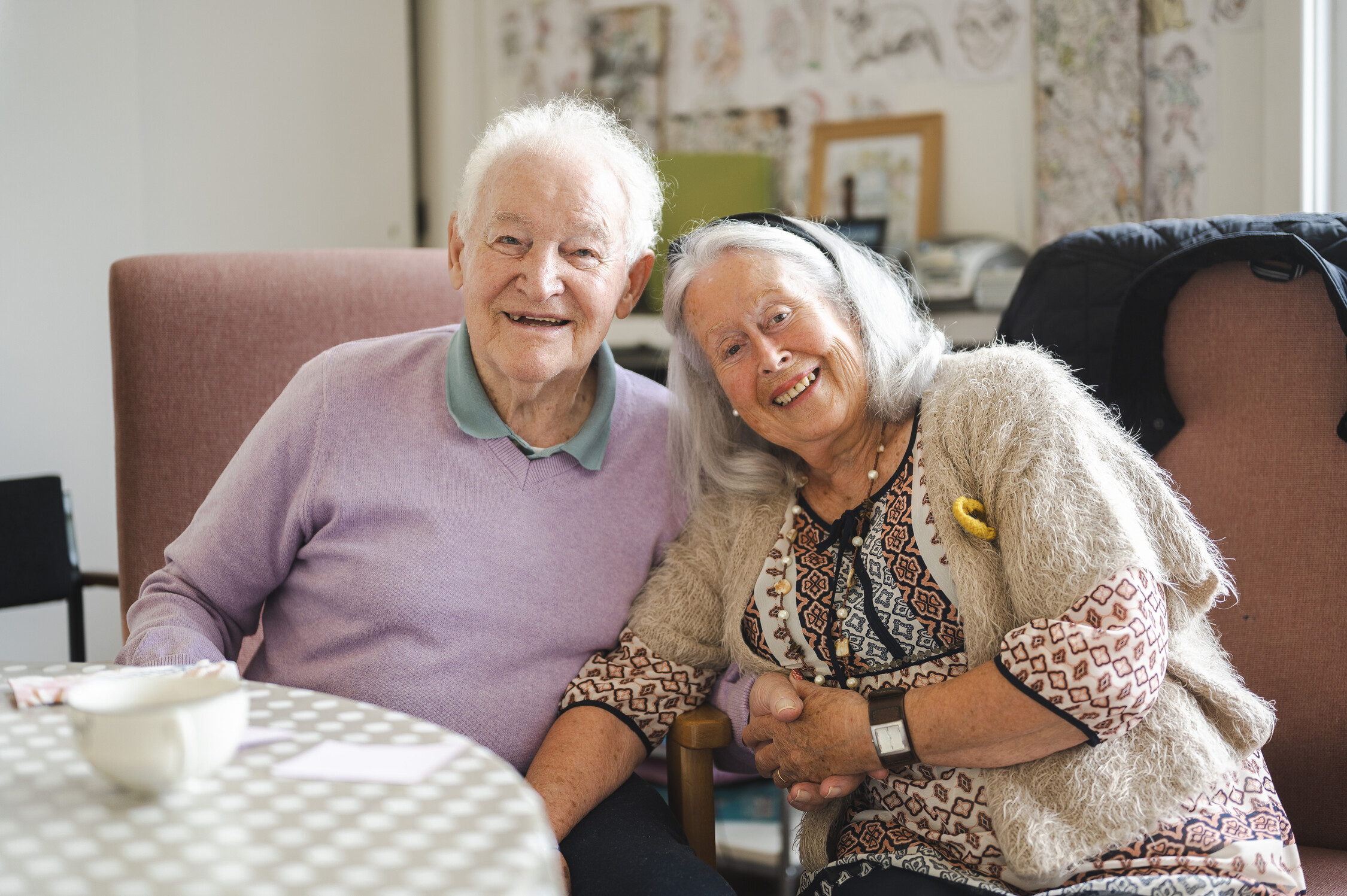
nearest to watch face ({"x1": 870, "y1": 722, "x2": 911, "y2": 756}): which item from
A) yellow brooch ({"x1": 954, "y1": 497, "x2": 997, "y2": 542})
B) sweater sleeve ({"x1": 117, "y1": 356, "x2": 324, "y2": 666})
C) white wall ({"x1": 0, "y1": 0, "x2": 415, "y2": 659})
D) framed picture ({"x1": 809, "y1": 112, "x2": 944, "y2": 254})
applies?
yellow brooch ({"x1": 954, "y1": 497, "x2": 997, "y2": 542})

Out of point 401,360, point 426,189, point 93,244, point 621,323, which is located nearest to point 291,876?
point 401,360

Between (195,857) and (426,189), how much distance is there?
132 inches

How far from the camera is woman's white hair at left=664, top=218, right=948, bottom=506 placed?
1.36 meters

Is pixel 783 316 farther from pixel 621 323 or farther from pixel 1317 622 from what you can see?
pixel 621 323

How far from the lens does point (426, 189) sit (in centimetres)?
373

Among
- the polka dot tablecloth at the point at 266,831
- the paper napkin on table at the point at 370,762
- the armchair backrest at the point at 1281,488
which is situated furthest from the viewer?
the armchair backrest at the point at 1281,488

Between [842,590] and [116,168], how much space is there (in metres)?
2.24

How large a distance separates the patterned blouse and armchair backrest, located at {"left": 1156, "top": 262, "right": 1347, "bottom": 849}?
24 cm

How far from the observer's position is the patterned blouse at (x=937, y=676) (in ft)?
3.62

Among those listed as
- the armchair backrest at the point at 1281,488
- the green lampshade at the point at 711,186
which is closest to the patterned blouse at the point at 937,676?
the armchair backrest at the point at 1281,488

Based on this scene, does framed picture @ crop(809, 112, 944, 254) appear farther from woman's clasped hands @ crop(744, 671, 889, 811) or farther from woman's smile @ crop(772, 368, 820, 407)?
woman's clasped hands @ crop(744, 671, 889, 811)

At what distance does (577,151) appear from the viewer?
1.42 m

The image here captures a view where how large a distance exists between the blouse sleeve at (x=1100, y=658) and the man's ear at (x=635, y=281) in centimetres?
70

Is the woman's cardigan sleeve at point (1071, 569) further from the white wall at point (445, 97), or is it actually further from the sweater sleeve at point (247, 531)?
the white wall at point (445, 97)
